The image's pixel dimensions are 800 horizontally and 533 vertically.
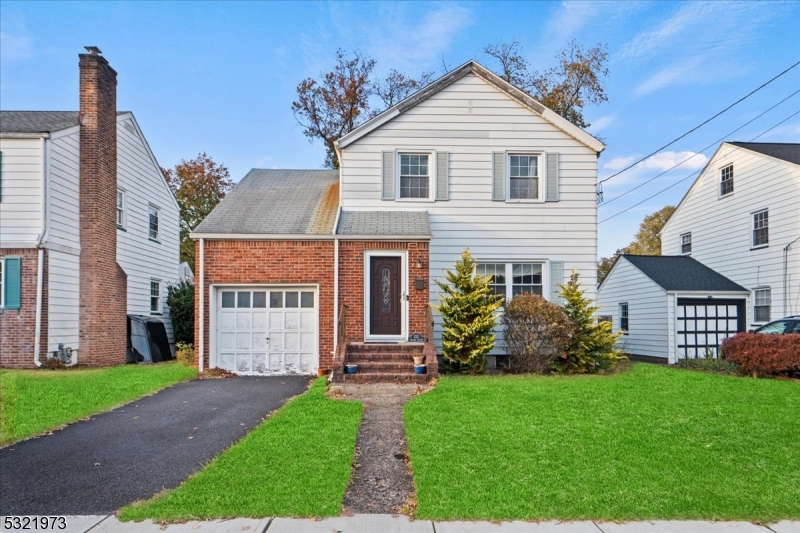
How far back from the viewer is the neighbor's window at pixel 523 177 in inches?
527

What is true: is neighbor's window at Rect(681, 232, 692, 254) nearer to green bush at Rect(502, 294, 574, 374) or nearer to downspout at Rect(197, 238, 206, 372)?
green bush at Rect(502, 294, 574, 374)

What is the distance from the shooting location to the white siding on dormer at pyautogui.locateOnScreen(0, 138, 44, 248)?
12.2 meters

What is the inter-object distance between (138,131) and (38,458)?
1350 cm

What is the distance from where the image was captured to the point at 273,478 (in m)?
5.02

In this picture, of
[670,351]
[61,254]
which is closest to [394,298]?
[61,254]

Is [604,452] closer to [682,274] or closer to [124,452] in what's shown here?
[124,452]

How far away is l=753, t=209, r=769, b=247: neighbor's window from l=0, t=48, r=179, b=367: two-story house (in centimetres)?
2041

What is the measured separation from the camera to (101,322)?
14039 mm

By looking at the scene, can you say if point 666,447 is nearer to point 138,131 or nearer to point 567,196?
point 567,196

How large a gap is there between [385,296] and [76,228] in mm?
8539

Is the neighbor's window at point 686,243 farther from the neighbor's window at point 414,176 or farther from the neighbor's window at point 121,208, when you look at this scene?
the neighbor's window at point 121,208

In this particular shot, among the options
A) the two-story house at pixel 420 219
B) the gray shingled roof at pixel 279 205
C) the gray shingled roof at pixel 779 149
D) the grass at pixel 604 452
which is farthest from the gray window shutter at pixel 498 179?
the gray shingled roof at pixel 779 149

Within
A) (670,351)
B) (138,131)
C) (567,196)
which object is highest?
(138,131)

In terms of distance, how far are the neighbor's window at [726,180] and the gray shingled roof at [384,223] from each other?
12.9 meters
